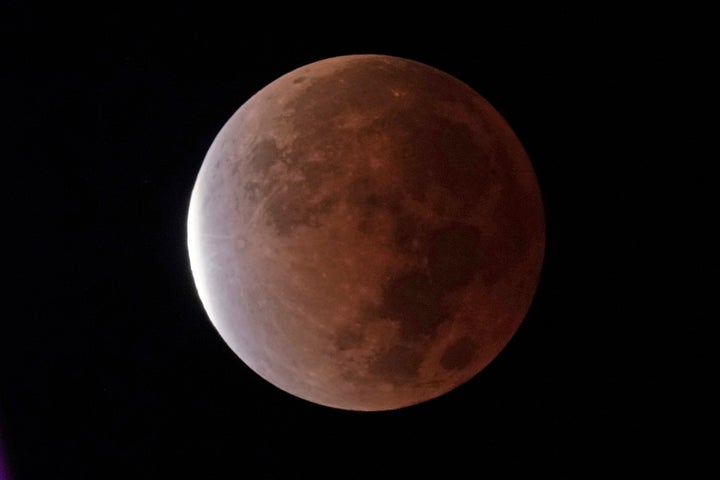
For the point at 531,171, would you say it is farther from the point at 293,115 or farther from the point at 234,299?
the point at 234,299

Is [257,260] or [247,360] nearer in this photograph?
[257,260]

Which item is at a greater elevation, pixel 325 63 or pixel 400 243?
pixel 325 63

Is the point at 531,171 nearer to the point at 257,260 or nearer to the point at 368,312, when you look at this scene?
the point at 368,312

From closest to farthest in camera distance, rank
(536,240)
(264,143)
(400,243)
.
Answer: (400,243) < (264,143) < (536,240)

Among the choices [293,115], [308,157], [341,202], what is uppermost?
[293,115]

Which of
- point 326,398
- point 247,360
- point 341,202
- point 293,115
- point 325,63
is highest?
point 325,63

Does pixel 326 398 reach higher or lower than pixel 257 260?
lower

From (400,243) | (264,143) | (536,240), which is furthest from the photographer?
(536,240)

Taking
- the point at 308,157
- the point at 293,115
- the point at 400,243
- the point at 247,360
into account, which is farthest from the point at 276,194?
the point at 247,360

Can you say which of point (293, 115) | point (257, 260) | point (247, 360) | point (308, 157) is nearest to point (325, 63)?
point (293, 115)
